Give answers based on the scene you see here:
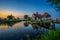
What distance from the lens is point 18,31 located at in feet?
9.18

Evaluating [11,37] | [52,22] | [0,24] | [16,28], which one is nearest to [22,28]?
[16,28]

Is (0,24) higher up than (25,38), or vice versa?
(0,24)

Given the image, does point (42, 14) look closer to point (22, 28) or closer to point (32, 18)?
point (32, 18)

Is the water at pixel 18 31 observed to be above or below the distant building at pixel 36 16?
below

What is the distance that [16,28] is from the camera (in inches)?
109

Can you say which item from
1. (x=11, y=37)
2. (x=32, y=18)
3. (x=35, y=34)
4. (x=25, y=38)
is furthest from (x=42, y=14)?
(x=11, y=37)

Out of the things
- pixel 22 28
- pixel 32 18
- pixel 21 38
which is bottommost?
→ pixel 21 38

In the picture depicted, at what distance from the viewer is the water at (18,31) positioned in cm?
271

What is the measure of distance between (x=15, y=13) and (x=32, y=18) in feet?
1.25

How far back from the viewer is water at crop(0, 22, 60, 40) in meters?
2.71

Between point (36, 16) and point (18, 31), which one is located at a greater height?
point (36, 16)

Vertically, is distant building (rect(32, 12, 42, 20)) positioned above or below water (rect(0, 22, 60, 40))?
above

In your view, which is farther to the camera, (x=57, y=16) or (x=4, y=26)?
(x=57, y=16)

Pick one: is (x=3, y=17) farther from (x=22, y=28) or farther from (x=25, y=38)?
(x=25, y=38)
